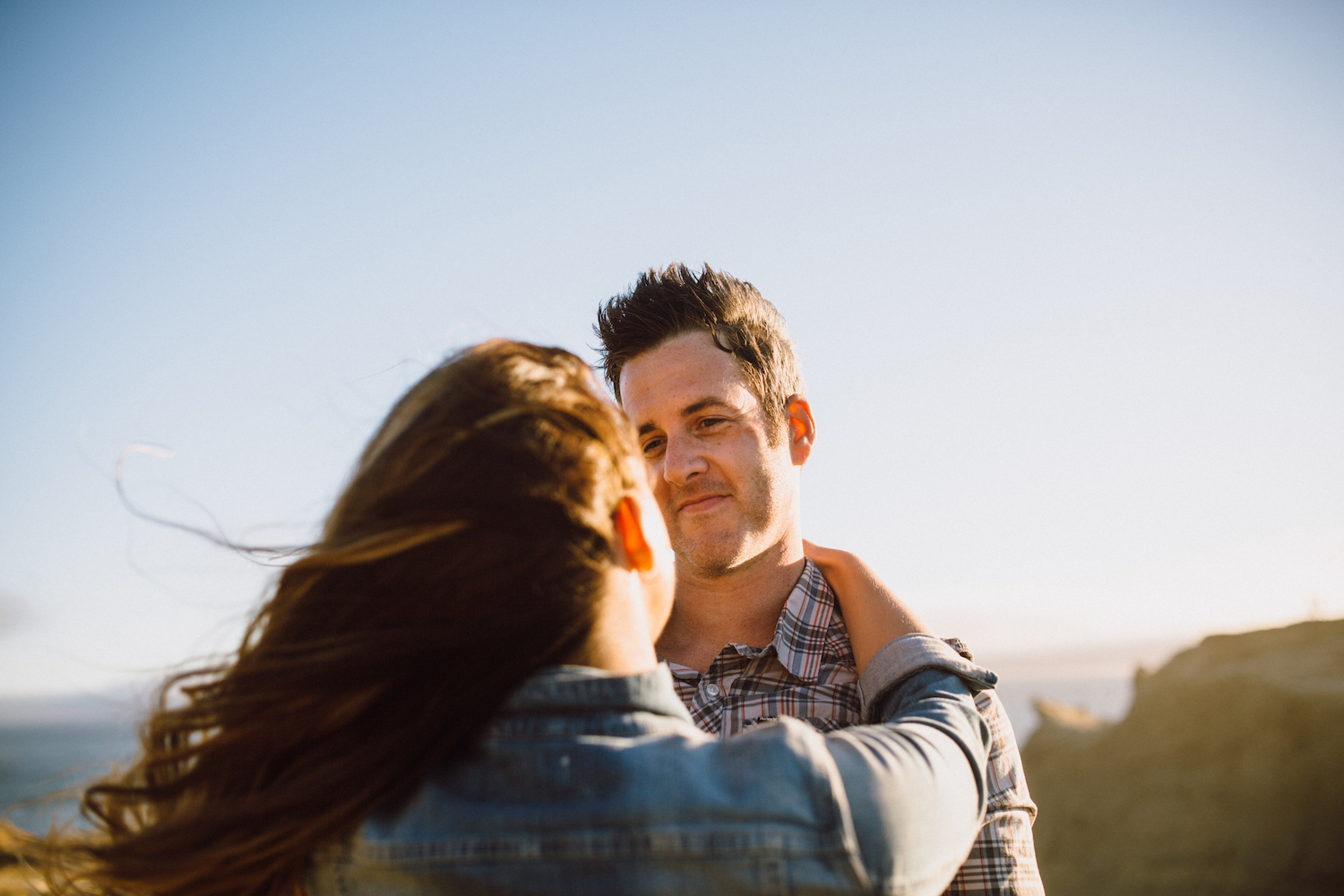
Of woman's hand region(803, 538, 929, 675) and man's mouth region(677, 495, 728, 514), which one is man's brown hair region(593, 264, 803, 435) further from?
woman's hand region(803, 538, 929, 675)

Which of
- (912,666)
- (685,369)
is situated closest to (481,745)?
(912,666)

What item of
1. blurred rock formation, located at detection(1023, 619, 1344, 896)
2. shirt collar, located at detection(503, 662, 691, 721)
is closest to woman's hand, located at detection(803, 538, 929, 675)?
shirt collar, located at detection(503, 662, 691, 721)

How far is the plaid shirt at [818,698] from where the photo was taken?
84.4 inches

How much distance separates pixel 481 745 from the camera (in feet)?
3.99

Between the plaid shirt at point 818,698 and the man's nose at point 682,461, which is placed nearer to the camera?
the plaid shirt at point 818,698

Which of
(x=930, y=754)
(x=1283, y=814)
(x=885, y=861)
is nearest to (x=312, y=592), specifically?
(x=885, y=861)

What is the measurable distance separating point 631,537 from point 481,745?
1.38ft

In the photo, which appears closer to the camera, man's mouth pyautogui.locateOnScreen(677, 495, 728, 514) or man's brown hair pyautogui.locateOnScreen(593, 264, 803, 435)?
man's mouth pyautogui.locateOnScreen(677, 495, 728, 514)

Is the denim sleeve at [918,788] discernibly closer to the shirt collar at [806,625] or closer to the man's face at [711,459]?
the shirt collar at [806,625]

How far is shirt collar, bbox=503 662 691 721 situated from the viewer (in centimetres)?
124

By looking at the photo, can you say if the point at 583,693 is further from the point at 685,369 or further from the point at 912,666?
the point at 685,369

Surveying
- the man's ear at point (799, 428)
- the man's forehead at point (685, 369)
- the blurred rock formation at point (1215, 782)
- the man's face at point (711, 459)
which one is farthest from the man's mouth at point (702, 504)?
the blurred rock formation at point (1215, 782)

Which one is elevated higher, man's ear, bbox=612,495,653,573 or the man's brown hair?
the man's brown hair

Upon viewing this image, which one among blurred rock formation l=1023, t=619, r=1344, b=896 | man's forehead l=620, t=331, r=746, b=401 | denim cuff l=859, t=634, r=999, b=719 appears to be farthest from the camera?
blurred rock formation l=1023, t=619, r=1344, b=896
